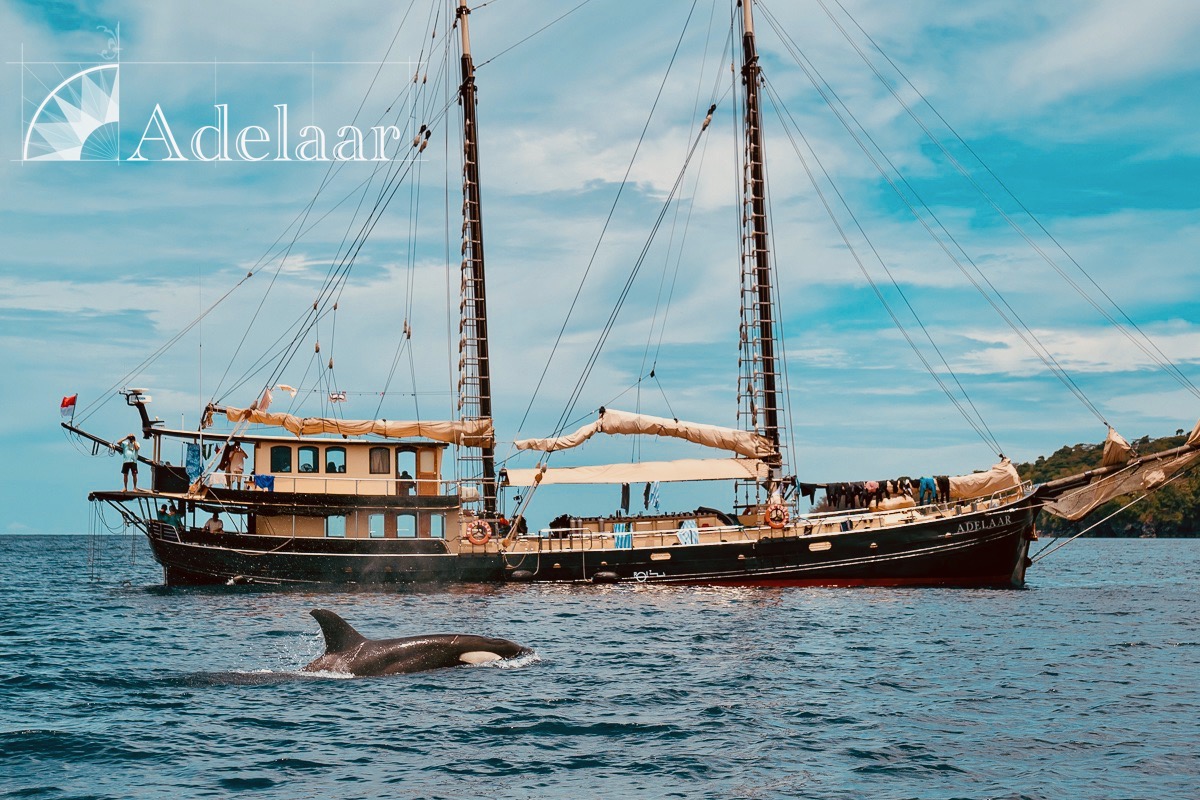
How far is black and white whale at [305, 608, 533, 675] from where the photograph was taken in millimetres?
20016

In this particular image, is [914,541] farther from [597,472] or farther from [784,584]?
[597,472]

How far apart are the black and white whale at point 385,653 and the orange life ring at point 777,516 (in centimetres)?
2326

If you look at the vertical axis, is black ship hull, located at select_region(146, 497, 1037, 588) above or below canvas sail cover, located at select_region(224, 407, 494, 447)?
below

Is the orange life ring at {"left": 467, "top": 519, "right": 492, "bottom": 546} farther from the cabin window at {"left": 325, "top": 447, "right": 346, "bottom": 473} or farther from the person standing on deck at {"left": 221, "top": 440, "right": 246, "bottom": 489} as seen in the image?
the person standing on deck at {"left": 221, "top": 440, "right": 246, "bottom": 489}

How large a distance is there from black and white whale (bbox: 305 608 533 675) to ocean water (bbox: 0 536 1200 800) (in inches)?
24.3

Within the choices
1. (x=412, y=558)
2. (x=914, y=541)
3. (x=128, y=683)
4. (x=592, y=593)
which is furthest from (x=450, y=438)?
(x=128, y=683)

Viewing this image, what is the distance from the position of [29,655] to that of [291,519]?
19926mm

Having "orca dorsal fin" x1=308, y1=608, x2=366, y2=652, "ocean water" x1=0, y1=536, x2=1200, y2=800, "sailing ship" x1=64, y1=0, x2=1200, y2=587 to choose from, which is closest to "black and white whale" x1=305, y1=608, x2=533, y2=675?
"orca dorsal fin" x1=308, y1=608, x2=366, y2=652

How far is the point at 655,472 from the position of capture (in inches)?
1813

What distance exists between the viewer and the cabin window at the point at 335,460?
44.8 meters

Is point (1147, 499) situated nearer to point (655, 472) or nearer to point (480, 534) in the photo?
point (655, 472)

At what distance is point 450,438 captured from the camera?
4850 centimetres

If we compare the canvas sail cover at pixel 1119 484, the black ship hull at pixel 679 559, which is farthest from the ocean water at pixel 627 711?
the canvas sail cover at pixel 1119 484

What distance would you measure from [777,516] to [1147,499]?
431ft
